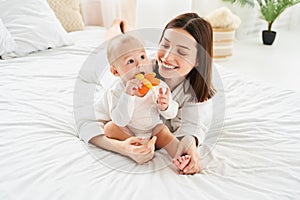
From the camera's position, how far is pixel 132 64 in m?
Result: 0.98

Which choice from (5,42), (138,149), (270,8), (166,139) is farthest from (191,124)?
(270,8)

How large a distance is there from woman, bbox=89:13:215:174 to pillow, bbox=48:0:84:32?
4.57 ft

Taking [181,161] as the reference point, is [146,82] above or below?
above

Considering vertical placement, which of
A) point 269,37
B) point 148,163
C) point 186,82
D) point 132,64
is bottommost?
point 269,37

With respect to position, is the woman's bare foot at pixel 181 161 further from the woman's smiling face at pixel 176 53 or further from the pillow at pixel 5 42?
the pillow at pixel 5 42

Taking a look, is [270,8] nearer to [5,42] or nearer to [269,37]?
[269,37]

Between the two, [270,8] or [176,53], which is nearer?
[176,53]

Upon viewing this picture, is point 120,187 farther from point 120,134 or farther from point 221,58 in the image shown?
point 221,58

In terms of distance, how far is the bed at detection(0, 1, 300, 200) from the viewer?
0.89m

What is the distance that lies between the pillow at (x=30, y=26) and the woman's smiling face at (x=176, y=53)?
1043mm

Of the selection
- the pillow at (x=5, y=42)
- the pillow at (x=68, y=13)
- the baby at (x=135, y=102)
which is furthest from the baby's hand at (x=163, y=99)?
the pillow at (x=68, y=13)

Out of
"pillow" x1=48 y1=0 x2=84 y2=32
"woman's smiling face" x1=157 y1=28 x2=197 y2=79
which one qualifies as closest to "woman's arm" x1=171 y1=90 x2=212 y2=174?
"woman's smiling face" x1=157 y1=28 x2=197 y2=79

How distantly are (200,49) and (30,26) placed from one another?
117cm

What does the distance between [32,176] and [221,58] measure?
220 cm
